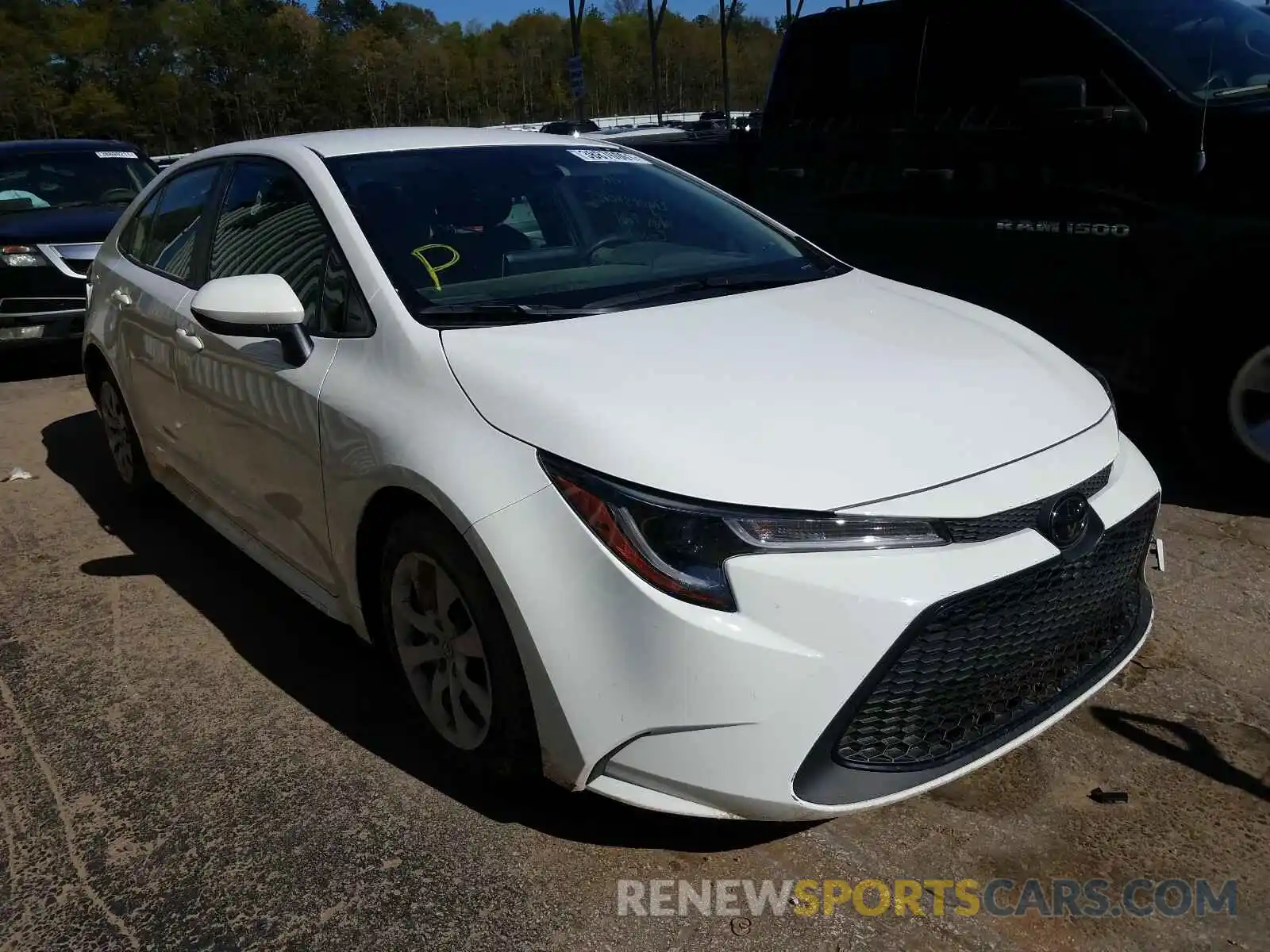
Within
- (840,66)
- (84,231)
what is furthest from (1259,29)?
(84,231)

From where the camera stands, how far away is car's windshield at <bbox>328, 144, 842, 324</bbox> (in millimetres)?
2953

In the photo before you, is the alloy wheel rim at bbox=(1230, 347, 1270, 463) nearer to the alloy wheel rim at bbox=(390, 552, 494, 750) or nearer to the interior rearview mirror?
the interior rearview mirror

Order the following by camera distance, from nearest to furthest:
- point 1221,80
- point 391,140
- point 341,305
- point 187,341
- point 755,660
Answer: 1. point 755,660
2. point 341,305
3. point 391,140
4. point 187,341
5. point 1221,80

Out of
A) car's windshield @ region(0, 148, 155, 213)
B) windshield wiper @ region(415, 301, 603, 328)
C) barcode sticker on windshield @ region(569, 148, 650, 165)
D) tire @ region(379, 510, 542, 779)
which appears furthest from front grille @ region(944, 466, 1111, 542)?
car's windshield @ region(0, 148, 155, 213)

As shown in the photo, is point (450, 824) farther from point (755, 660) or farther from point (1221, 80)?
point (1221, 80)

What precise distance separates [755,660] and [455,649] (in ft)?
2.72

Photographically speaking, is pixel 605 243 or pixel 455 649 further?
pixel 605 243

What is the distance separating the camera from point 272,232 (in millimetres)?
3363

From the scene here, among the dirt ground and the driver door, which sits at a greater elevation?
the driver door

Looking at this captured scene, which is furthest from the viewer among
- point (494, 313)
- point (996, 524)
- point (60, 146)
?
point (60, 146)

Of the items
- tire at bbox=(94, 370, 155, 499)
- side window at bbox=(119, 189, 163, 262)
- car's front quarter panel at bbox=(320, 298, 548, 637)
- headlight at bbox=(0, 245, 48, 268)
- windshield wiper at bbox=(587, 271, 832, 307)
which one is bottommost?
tire at bbox=(94, 370, 155, 499)

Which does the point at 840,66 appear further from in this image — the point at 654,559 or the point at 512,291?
the point at 654,559

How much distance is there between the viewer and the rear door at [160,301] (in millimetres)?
3838

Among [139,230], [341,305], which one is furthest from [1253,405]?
[139,230]
